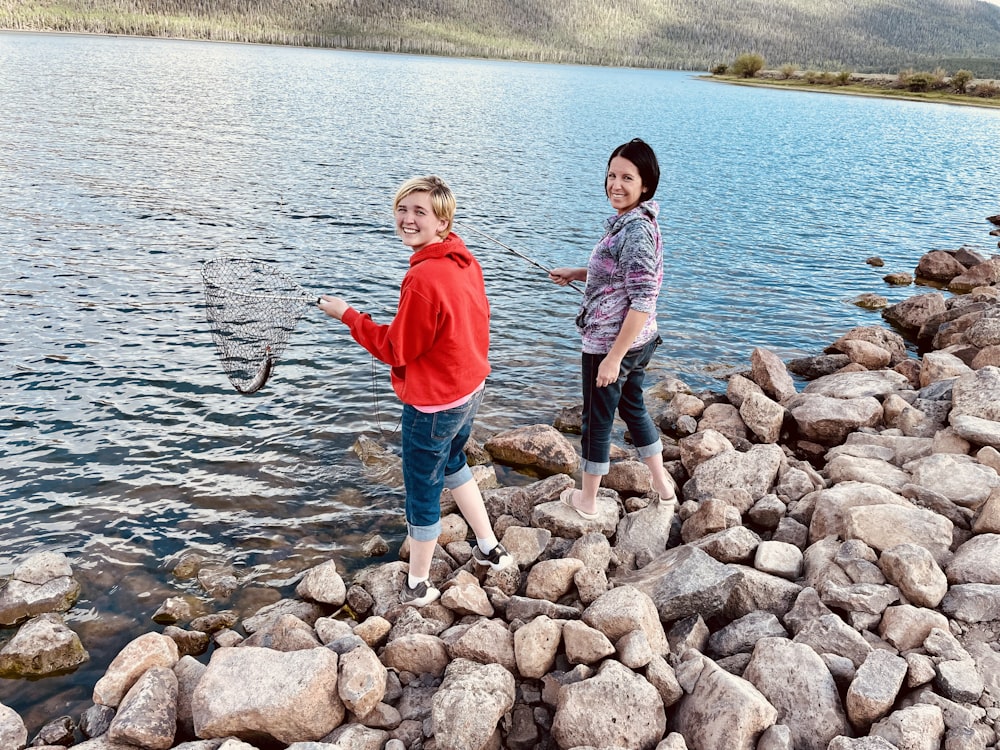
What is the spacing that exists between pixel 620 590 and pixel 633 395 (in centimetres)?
194

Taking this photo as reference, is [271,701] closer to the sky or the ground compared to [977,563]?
closer to the ground

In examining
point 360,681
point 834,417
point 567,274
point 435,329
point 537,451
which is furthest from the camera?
point 834,417

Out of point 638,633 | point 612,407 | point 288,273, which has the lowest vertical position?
point 638,633

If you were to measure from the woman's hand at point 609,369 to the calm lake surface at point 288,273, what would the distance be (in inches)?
136

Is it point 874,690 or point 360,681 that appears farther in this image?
point 360,681

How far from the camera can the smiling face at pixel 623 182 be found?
5.57 metres

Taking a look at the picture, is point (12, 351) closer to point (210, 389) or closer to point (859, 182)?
point (210, 389)

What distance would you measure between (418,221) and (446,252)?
30 centimetres

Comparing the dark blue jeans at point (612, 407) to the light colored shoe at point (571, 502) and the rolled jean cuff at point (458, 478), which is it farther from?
the rolled jean cuff at point (458, 478)

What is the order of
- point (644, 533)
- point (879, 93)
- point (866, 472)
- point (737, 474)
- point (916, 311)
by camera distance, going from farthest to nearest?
point (879, 93) → point (916, 311) → point (737, 474) → point (866, 472) → point (644, 533)

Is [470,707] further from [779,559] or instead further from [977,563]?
[977,563]

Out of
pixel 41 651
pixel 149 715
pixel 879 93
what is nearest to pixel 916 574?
pixel 149 715

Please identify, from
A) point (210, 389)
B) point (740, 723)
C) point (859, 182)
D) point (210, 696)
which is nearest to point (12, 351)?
point (210, 389)

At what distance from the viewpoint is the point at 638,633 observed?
5.01 meters
